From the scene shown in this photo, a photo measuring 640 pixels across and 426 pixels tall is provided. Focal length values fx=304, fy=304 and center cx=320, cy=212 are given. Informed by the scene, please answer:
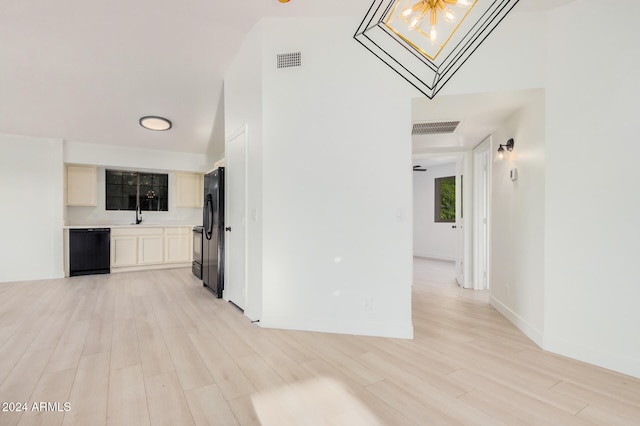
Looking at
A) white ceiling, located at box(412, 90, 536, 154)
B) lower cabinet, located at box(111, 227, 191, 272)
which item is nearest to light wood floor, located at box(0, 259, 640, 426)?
white ceiling, located at box(412, 90, 536, 154)

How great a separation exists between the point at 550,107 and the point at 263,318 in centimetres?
310

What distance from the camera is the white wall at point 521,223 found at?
2.60m

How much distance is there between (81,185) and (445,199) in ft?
27.3

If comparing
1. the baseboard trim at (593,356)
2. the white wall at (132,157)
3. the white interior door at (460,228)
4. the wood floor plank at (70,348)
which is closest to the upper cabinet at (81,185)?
the white wall at (132,157)

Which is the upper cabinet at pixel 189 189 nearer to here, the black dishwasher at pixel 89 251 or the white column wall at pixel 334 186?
the black dishwasher at pixel 89 251

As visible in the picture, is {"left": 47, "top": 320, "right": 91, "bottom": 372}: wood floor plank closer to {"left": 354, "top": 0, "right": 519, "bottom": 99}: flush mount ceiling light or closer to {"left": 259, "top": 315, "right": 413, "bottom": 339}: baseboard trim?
{"left": 259, "top": 315, "right": 413, "bottom": 339}: baseboard trim

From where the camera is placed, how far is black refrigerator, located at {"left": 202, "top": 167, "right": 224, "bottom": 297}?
12.7 ft

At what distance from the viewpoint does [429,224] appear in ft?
27.8

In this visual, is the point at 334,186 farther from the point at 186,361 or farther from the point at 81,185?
the point at 81,185

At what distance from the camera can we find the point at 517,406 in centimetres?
169

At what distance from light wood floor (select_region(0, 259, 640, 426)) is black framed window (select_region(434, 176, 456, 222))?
16.7ft

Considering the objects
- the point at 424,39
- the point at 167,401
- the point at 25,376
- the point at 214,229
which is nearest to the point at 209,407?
the point at 167,401

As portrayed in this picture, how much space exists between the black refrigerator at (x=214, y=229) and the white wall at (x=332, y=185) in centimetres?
119

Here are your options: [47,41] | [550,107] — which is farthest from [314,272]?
[47,41]
